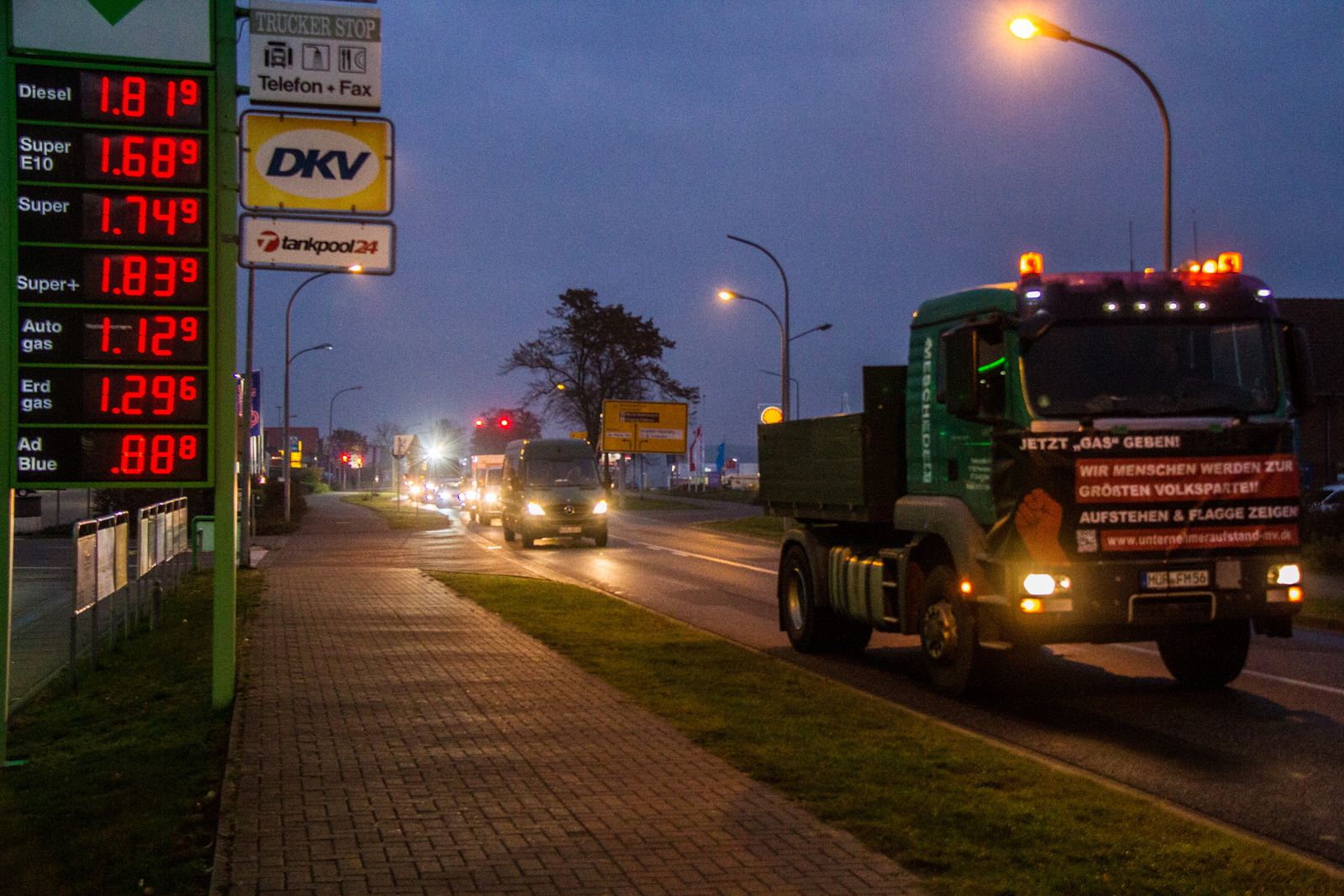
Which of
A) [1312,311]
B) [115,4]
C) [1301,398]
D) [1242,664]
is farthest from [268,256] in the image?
[1312,311]

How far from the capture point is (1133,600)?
8.70m

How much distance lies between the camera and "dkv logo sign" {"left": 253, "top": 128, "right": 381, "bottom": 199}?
9086mm

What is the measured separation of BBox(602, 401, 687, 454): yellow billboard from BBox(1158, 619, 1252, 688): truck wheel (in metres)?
53.2

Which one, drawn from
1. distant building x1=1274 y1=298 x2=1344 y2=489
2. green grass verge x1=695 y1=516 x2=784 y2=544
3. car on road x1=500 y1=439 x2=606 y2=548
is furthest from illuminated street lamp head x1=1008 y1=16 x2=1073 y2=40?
distant building x1=1274 y1=298 x2=1344 y2=489

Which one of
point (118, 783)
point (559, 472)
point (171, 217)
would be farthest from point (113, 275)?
point (559, 472)

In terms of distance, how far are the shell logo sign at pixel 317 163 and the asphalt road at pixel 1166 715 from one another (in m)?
5.53

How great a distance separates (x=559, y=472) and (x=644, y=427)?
33789 mm

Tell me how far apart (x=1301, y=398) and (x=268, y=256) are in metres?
7.31

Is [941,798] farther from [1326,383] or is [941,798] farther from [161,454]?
[1326,383]

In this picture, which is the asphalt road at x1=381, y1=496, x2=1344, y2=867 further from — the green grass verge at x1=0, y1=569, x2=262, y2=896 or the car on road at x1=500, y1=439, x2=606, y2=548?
the car on road at x1=500, y1=439, x2=606, y2=548

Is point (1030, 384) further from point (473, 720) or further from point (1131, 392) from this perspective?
point (473, 720)

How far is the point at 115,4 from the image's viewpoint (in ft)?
27.0

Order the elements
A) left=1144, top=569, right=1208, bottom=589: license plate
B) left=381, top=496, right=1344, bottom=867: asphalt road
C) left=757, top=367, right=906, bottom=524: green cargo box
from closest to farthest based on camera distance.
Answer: left=381, top=496, right=1344, bottom=867: asphalt road < left=1144, top=569, right=1208, bottom=589: license plate < left=757, top=367, right=906, bottom=524: green cargo box

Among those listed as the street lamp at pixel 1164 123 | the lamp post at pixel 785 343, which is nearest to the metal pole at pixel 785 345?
the lamp post at pixel 785 343
